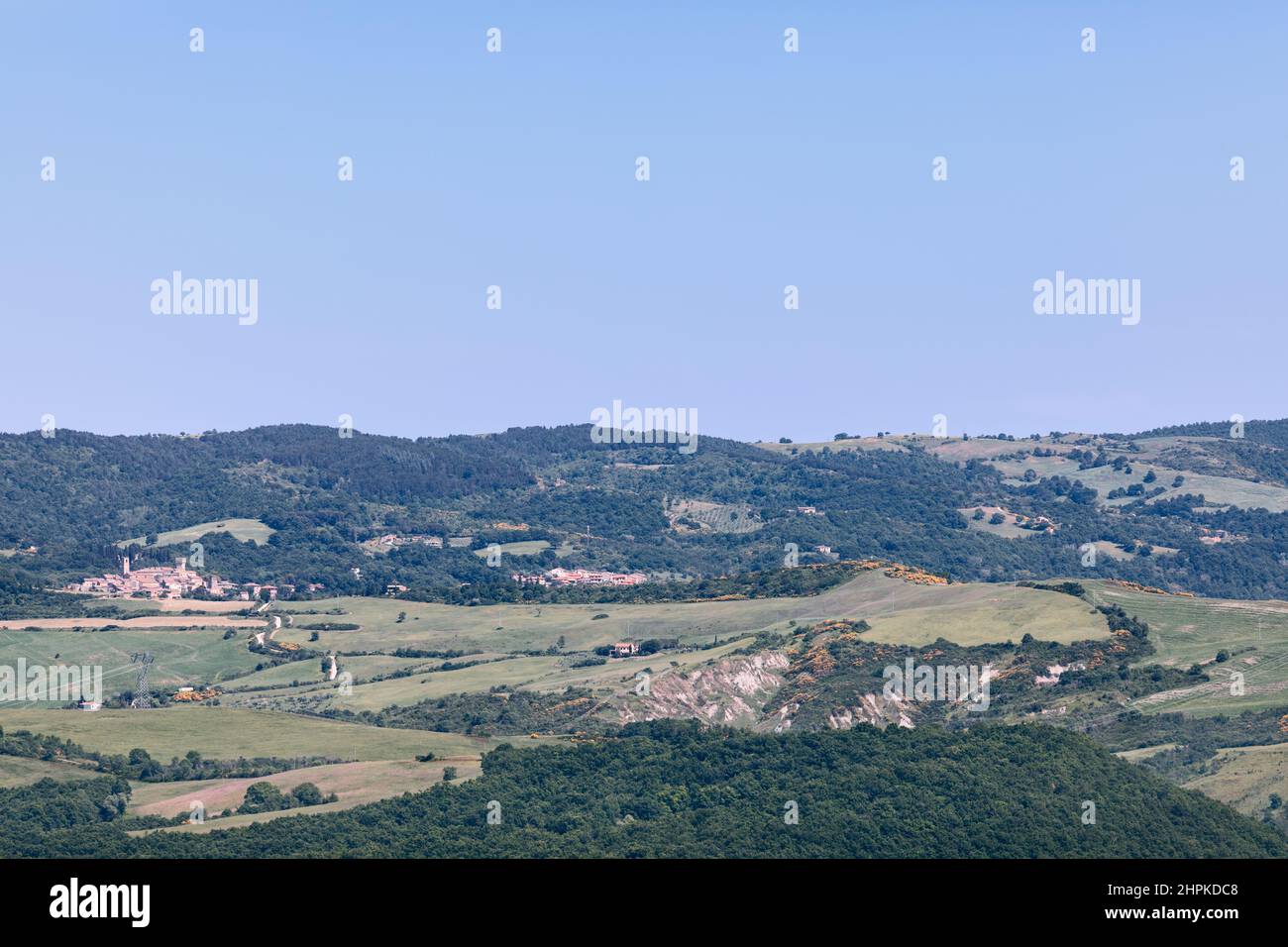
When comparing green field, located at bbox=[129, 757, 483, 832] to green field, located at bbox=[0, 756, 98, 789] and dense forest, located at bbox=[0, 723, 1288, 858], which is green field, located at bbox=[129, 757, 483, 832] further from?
green field, located at bbox=[0, 756, 98, 789]

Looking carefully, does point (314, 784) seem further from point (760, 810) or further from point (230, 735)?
point (760, 810)

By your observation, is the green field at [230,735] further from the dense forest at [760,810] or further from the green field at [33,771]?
the dense forest at [760,810]

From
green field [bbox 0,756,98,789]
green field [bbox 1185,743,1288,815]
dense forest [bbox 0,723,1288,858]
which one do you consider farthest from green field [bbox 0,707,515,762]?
green field [bbox 1185,743,1288,815]

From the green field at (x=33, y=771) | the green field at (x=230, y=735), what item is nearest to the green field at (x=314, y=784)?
the green field at (x=33, y=771)
